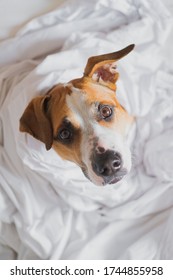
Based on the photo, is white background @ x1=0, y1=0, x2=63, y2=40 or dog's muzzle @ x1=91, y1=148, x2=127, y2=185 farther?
white background @ x1=0, y1=0, x2=63, y2=40

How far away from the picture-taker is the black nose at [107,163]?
1.21 m

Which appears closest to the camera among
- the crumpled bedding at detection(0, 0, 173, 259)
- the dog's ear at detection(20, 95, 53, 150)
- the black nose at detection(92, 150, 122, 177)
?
the black nose at detection(92, 150, 122, 177)

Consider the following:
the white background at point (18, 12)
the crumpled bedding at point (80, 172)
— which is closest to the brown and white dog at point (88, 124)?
the crumpled bedding at point (80, 172)

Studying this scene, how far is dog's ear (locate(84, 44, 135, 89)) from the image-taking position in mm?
1335

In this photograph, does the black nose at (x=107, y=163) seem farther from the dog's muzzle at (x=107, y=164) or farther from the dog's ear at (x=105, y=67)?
the dog's ear at (x=105, y=67)

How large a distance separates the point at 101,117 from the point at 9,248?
79cm

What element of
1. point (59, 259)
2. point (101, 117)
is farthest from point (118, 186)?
point (101, 117)

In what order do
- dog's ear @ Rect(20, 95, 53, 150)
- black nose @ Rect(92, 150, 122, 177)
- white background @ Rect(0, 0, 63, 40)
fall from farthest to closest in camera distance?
white background @ Rect(0, 0, 63, 40), dog's ear @ Rect(20, 95, 53, 150), black nose @ Rect(92, 150, 122, 177)

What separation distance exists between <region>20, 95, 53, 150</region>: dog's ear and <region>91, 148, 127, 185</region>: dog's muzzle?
0.18 m

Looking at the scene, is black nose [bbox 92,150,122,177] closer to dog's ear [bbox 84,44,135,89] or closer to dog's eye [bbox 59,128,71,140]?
dog's eye [bbox 59,128,71,140]

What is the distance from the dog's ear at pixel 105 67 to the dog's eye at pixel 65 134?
0.22 metres

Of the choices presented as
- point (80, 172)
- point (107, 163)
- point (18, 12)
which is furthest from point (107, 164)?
point (18, 12)

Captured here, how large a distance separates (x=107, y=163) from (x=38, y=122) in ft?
0.93

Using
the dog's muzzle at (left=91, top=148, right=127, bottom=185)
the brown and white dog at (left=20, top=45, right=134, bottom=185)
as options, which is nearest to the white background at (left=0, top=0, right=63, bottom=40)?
the brown and white dog at (left=20, top=45, right=134, bottom=185)
